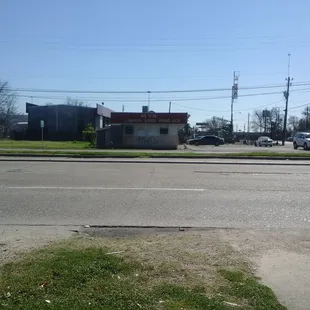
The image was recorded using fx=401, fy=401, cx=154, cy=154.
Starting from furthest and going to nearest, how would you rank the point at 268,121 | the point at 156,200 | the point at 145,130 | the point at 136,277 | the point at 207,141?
1. the point at 268,121
2. the point at 207,141
3. the point at 145,130
4. the point at 156,200
5. the point at 136,277

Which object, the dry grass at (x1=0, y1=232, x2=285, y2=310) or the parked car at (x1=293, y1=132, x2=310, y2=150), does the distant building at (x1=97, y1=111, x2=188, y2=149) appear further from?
the dry grass at (x1=0, y1=232, x2=285, y2=310)

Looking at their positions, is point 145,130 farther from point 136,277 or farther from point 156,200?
point 136,277

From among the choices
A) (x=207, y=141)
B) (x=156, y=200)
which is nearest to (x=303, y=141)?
(x=207, y=141)

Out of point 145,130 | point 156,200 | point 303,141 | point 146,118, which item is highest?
point 146,118

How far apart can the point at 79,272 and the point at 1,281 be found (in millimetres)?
753

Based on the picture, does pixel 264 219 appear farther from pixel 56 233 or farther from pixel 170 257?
pixel 56 233

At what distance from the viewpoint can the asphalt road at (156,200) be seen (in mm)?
7195

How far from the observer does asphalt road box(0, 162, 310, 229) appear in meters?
7.20

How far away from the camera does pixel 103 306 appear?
3.39 meters

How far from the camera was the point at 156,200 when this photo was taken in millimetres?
9016

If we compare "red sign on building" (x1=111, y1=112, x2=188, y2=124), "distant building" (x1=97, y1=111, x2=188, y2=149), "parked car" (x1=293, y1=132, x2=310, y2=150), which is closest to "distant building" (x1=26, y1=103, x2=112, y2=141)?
"distant building" (x1=97, y1=111, x2=188, y2=149)

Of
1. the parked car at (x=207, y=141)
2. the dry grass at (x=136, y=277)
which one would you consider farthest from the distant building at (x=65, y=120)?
the dry grass at (x=136, y=277)

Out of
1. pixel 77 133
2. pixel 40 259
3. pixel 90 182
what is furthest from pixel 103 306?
pixel 77 133

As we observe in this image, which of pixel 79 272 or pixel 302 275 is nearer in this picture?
pixel 79 272
